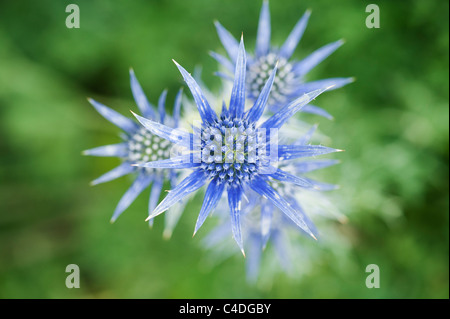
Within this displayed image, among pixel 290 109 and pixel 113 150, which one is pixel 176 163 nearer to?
pixel 290 109

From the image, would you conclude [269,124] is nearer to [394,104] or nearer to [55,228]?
[394,104]

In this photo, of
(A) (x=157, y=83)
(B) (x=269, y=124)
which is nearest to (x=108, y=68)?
(A) (x=157, y=83)

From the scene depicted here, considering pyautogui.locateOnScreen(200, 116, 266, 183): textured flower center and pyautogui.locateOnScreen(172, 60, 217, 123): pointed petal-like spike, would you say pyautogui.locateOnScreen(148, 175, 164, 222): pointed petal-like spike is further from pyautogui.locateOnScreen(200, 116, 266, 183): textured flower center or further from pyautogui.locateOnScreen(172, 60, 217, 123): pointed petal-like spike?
pyautogui.locateOnScreen(172, 60, 217, 123): pointed petal-like spike

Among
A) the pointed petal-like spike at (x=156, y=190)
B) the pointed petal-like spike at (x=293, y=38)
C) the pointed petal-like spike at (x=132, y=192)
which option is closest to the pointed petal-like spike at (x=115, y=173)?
the pointed petal-like spike at (x=132, y=192)

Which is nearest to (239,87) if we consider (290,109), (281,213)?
(290,109)

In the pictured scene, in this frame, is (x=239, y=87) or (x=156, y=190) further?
(x=156, y=190)

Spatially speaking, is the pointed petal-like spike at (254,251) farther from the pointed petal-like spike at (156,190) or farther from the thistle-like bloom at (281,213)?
the pointed petal-like spike at (156,190)

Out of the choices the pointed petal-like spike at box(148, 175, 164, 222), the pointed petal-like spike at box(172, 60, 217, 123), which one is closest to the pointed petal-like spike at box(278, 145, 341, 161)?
the pointed petal-like spike at box(172, 60, 217, 123)
